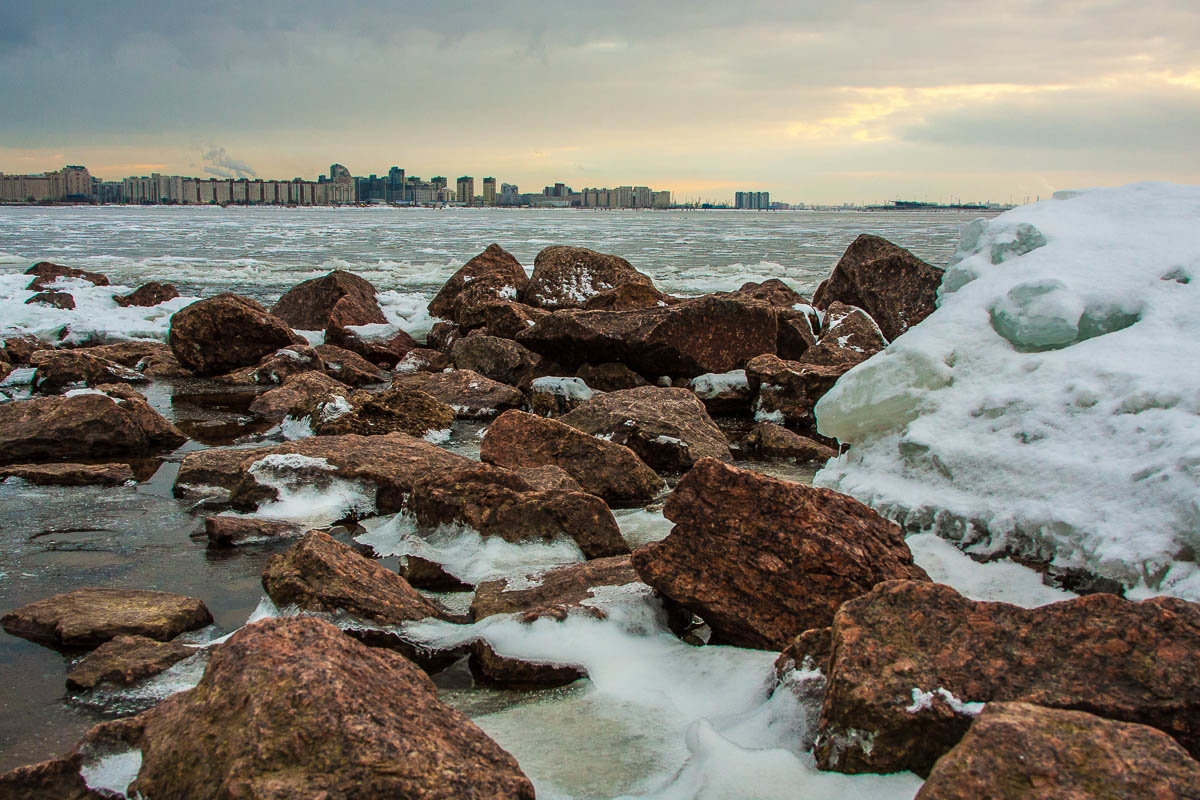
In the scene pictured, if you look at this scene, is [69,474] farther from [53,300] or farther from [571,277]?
[53,300]

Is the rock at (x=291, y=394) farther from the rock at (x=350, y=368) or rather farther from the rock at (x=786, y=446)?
the rock at (x=786, y=446)

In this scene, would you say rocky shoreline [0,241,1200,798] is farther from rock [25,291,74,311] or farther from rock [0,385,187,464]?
rock [25,291,74,311]

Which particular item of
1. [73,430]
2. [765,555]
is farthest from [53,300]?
[765,555]

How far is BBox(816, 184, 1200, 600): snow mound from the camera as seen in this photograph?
316cm

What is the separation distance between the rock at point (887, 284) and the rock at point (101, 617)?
987 centimetres

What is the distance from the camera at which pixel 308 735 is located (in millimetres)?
2148

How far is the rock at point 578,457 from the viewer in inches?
233

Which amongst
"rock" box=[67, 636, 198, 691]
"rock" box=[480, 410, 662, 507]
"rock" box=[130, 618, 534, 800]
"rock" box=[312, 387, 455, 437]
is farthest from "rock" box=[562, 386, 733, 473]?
"rock" box=[130, 618, 534, 800]

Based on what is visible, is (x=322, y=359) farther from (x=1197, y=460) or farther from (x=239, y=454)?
(x=1197, y=460)

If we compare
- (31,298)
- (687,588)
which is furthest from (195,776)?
(31,298)

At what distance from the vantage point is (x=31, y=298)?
14.9 metres

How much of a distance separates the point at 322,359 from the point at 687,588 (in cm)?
835

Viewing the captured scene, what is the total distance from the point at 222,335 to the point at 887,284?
862 cm

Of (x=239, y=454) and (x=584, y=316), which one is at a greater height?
(x=584, y=316)
